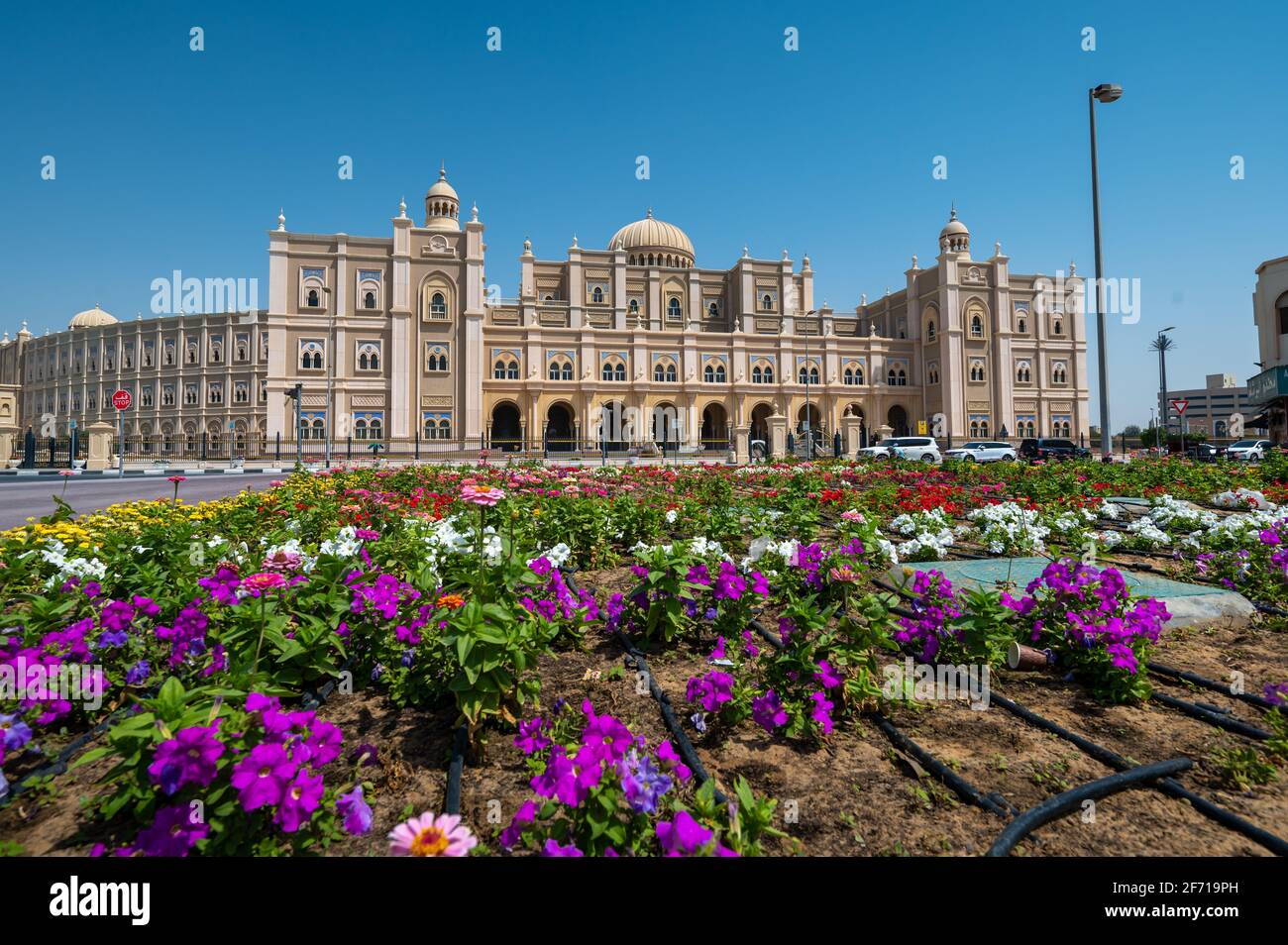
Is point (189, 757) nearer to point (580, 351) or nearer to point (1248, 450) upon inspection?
point (1248, 450)

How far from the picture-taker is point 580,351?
44.9m

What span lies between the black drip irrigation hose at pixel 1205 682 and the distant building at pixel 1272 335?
1475 inches

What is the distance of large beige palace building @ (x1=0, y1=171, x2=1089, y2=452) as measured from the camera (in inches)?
1615

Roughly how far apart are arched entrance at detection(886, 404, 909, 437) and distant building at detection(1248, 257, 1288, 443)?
22.9 meters

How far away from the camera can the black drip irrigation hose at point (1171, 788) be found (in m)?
1.90

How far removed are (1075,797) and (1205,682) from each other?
176cm

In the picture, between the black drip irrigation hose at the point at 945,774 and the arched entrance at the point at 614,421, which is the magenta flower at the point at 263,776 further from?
the arched entrance at the point at 614,421

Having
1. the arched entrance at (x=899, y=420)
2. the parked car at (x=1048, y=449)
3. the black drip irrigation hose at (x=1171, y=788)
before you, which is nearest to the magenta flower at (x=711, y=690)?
the black drip irrigation hose at (x=1171, y=788)

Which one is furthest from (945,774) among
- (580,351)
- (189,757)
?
(580,351)

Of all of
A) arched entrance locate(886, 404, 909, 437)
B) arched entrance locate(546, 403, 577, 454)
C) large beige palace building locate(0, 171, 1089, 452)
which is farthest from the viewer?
arched entrance locate(886, 404, 909, 437)

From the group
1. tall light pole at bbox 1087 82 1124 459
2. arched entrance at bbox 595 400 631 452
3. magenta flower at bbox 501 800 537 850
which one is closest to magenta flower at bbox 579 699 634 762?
magenta flower at bbox 501 800 537 850

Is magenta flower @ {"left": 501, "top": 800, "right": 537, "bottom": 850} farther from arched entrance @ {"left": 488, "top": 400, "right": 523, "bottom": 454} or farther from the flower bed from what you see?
arched entrance @ {"left": 488, "top": 400, "right": 523, "bottom": 454}

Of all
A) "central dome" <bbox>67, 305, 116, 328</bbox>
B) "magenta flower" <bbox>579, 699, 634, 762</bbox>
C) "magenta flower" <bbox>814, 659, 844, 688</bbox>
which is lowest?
"magenta flower" <bbox>814, 659, 844, 688</bbox>

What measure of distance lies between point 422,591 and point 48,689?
1509 millimetres
